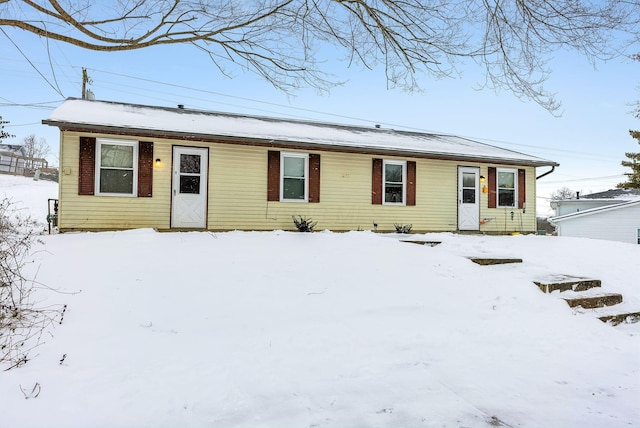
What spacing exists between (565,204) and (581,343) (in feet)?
101

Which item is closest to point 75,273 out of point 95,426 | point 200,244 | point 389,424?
point 200,244

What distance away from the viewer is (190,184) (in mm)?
10125

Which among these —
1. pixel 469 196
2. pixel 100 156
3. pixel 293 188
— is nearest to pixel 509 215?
pixel 469 196

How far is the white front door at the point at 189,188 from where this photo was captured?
9.98 m

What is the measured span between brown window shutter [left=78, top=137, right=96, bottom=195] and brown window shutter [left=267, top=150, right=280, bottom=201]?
4.51 m

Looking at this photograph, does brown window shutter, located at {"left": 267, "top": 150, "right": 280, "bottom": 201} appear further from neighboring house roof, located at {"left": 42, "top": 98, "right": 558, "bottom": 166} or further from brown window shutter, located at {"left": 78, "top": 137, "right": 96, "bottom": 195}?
brown window shutter, located at {"left": 78, "top": 137, "right": 96, "bottom": 195}

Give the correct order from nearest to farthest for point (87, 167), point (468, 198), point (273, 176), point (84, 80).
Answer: point (87, 167)
point (273, 176)
point (468, 198)
point (84, 80)

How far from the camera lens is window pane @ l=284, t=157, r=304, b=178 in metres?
11.0

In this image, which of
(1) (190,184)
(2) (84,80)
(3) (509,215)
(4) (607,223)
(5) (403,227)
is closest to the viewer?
(1) (190,184)

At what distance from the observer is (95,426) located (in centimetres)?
218

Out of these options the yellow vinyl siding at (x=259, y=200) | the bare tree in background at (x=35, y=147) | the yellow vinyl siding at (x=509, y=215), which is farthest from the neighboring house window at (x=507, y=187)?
the bare tree in background at (x=35, y=147)

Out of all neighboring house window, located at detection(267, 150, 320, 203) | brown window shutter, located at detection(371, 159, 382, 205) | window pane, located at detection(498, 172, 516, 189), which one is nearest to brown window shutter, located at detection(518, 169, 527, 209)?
window pane, located at detection(498, 172, 516, 189)

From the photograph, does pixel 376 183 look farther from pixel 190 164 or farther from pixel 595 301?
pixel 595 301

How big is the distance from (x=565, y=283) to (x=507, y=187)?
867 cm
